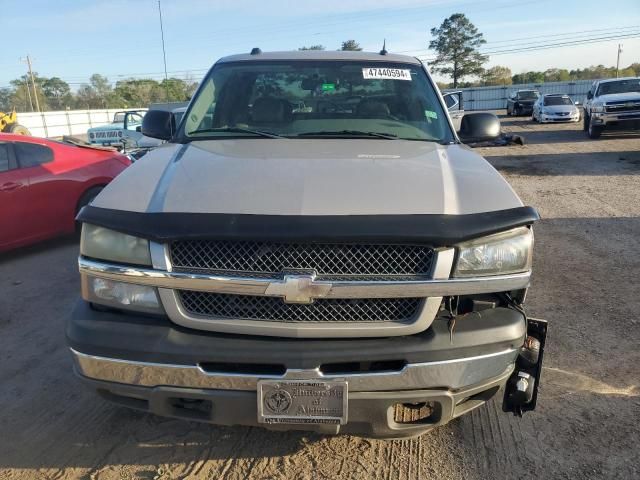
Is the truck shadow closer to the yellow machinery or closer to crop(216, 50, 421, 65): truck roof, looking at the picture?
crop(216, 50, 421, 65): truck roof

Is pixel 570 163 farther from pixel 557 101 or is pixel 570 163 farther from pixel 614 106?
pixel 557 101

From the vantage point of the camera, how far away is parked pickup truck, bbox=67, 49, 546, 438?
222cm

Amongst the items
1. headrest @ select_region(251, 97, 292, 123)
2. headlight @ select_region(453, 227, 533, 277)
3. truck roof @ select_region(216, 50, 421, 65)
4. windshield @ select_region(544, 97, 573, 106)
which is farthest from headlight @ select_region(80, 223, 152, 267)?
windshield @ select_region(544, 97, 573, 106)

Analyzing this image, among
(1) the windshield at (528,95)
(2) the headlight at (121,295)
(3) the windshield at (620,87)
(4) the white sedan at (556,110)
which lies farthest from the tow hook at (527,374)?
(1) the windshield at (528,95)

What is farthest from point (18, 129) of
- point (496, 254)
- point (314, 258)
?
point (496, 254)

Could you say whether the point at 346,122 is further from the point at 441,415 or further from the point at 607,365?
the point at 607,365

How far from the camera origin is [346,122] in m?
3.73

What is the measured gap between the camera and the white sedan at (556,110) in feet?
83.9

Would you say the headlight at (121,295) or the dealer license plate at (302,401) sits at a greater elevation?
the headlight at (121,295)

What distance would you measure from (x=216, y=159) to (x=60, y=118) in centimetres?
4160

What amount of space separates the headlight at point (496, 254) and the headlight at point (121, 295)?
125 centimetres

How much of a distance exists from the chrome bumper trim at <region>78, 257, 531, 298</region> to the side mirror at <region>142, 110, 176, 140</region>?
6.52ft

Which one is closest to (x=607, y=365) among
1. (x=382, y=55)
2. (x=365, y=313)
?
(x=365, y=313)

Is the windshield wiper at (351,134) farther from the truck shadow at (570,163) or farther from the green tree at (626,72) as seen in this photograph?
the green tree at (626,72)
